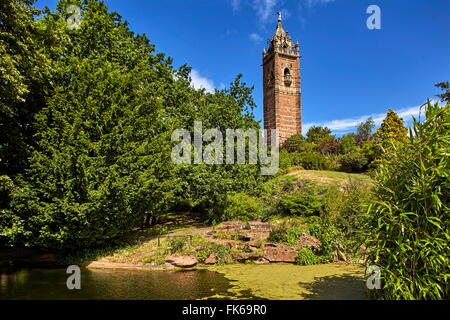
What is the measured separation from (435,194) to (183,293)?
21.6ft

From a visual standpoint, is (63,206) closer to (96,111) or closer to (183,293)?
(96,111)

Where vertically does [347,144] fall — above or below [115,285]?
above

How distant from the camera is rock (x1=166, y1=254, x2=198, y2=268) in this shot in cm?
1127

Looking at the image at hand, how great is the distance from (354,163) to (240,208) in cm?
2319

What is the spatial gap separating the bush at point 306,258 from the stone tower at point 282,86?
Result: 50.2 m

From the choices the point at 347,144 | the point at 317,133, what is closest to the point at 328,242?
the point at 347,144

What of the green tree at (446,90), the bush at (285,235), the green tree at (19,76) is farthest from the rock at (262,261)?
the green tree at (446,90)

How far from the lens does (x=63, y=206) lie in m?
10.5

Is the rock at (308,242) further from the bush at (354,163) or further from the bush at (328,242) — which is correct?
the bush at (354,163)

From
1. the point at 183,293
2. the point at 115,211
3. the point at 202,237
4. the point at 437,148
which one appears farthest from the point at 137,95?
the point at 437,148

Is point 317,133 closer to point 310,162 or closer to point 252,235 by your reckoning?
point 310,162

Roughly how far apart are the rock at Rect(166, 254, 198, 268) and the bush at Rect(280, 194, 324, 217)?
23.2 ft

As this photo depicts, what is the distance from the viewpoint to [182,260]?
37.5 feet

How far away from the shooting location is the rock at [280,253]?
1151 centimetres
